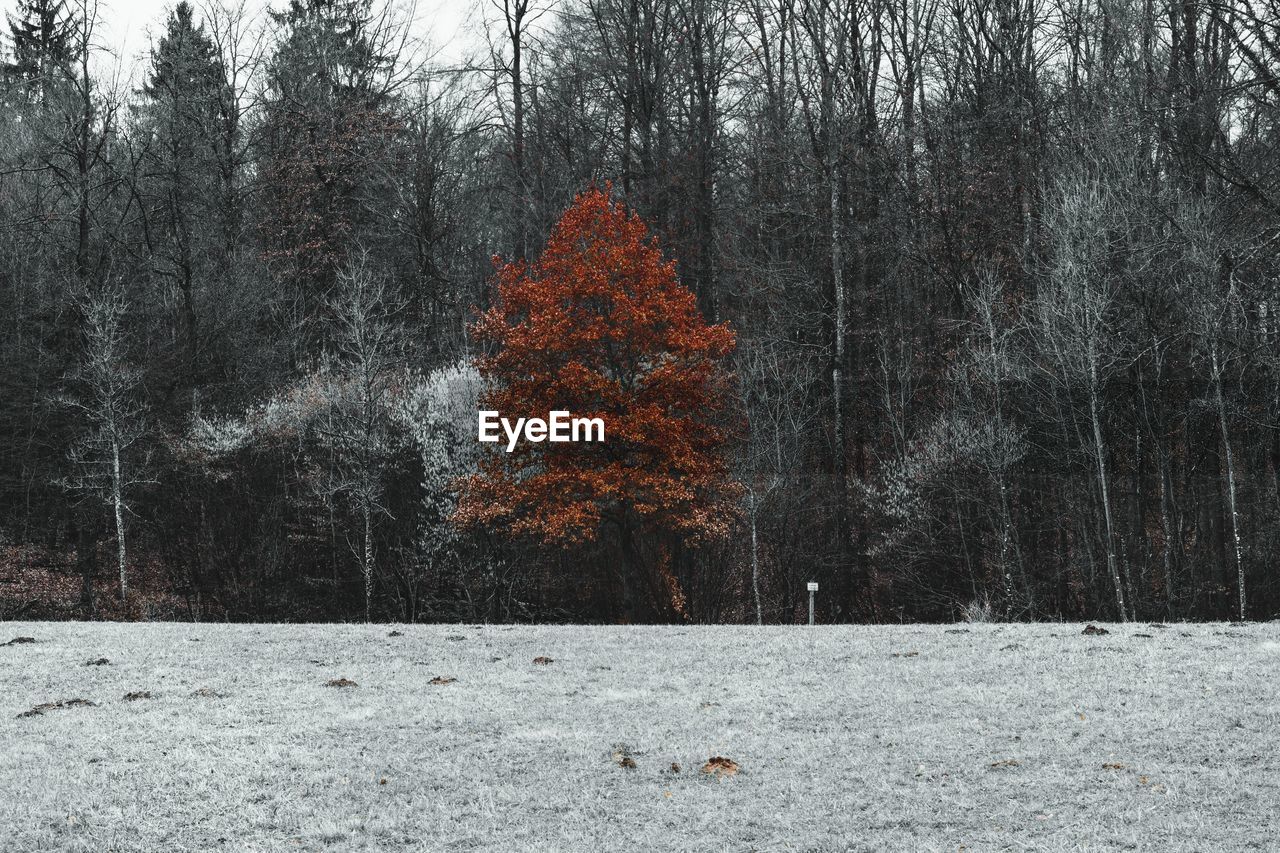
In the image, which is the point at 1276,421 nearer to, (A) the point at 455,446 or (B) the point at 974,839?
(A) the point at 455,446

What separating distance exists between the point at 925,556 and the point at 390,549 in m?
11.3

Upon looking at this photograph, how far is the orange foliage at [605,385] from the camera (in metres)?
23.2

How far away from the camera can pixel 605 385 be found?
23.2 m

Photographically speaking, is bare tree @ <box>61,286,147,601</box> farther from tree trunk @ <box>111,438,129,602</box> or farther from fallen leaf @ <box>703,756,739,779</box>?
fallen leaf @ <box>703,756,739,779</box>

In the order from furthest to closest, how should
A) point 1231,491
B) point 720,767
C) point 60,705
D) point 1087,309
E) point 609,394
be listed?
point 609,394
point 1087,309
point 1231,491
point 60,705
point 720,767

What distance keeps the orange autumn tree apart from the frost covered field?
32.4 feet

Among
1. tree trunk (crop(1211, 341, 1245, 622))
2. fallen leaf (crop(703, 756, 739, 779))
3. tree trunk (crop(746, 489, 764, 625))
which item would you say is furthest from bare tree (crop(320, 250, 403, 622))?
fallen leaf (crop(703, 756, 739, 779))

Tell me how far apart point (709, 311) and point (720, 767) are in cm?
2448

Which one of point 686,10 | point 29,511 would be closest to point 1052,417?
point 686,10

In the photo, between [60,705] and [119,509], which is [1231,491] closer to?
[60,705]

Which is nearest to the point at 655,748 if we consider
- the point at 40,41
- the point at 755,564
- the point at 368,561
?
the point at 755,564

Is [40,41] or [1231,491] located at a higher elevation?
[40,41]

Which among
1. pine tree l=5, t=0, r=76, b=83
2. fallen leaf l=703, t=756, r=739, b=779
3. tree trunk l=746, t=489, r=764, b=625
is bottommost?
fallen leaf l=703, t=756, r=739, b=779

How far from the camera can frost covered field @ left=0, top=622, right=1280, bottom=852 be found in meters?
6.53
